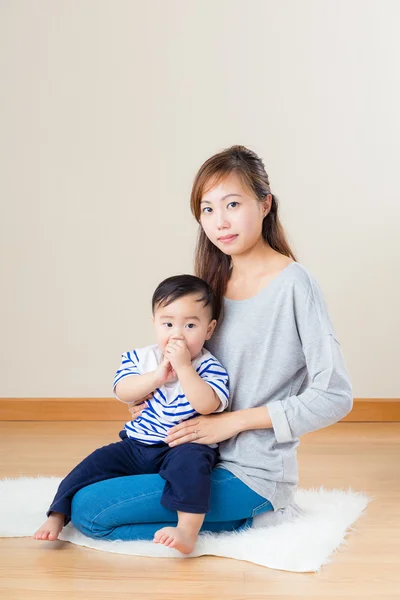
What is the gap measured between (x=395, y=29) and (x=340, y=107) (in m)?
0.38

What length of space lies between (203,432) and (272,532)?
→ 26 centimetres

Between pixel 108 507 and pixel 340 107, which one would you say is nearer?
pixel 108 507

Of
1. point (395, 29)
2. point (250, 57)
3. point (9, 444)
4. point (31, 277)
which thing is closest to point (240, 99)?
point (250, 57)

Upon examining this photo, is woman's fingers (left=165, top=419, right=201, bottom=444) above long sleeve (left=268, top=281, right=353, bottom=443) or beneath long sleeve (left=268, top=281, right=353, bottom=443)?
beneath

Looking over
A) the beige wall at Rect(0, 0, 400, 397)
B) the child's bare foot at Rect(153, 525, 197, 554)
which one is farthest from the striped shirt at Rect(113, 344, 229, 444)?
the beige wall at Rect(0, 0, 400, 397)

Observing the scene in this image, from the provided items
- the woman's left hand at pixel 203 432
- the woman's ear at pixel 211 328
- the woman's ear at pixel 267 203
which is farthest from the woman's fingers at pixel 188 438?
the woman's ear at pixel 267 203

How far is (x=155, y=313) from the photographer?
1.80m

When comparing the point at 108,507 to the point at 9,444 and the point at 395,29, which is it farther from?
the point at 395,29

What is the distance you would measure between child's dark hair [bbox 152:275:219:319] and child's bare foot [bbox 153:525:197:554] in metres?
0.47

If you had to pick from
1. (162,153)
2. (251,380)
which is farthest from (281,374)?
(162,153)

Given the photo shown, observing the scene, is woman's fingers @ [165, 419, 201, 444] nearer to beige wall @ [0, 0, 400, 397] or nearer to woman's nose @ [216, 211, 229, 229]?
woman's nose @ [216, 211, 229, 229]

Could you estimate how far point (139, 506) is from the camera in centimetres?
173

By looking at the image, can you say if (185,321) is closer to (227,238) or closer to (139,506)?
(227,238)

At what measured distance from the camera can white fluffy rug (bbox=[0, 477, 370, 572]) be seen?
165 centimetres
